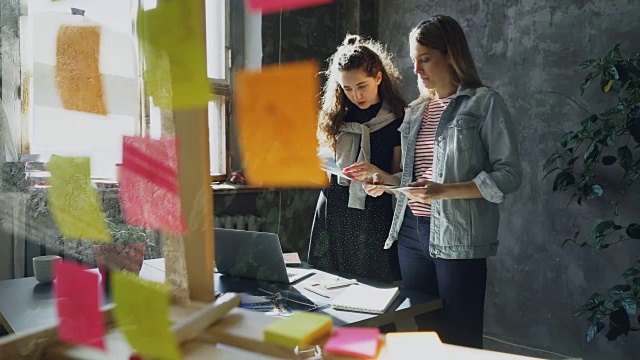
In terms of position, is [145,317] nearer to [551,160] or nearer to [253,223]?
[253,223]

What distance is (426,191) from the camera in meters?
0.90

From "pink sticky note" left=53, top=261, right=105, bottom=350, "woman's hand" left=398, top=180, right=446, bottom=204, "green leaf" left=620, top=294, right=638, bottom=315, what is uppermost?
"woman's hand" left=398, top=180, right=446, bottom=204

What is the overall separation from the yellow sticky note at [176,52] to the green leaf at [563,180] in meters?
1.68

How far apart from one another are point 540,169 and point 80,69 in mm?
1902

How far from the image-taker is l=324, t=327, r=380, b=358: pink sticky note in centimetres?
34

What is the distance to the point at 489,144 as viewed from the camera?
38.0 inches

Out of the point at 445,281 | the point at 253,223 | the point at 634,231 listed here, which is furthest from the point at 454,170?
the point at 634,231

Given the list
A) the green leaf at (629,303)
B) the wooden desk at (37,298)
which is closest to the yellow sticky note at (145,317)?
the wooden desk at (37,298)

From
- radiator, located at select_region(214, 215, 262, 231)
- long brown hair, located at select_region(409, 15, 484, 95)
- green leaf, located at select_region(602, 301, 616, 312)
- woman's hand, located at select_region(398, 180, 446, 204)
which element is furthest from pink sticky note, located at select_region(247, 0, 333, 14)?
green leaf, located at select_region(602, 301, 616, 312)

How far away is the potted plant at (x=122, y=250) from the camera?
32cm

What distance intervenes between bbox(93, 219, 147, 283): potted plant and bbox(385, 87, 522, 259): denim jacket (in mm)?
618

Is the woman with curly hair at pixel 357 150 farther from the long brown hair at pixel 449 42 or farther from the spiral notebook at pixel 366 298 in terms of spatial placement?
the long brown hair at pixel 449 42

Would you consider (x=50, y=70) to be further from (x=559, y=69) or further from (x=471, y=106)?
(x=559, y=69)

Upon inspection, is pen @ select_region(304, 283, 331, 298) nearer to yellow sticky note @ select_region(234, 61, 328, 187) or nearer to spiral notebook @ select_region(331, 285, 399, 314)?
spiral notebook @ select_region(331, 285, 399, 314)
